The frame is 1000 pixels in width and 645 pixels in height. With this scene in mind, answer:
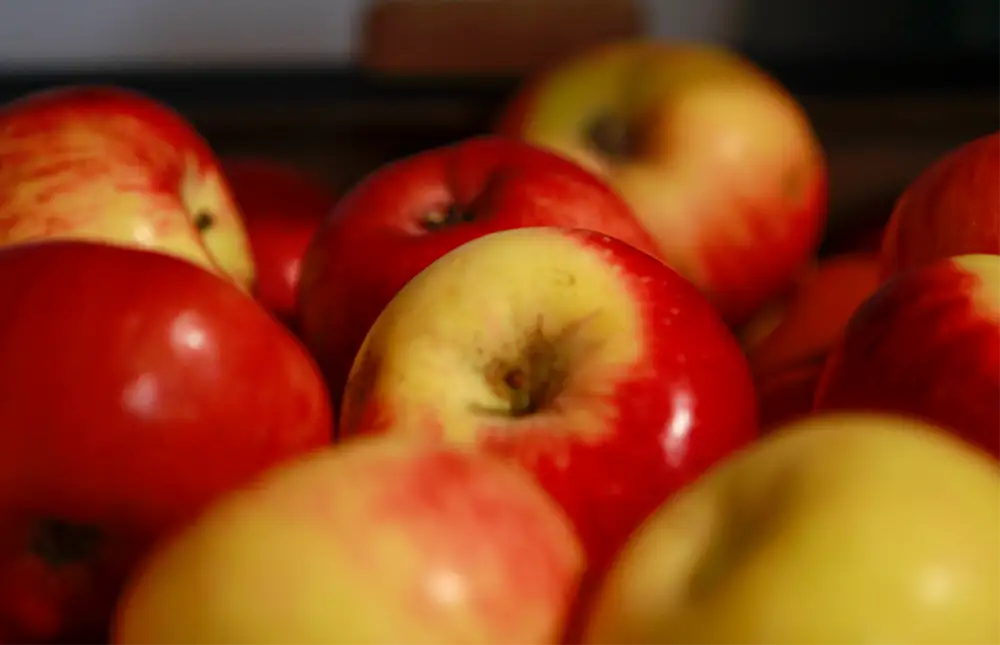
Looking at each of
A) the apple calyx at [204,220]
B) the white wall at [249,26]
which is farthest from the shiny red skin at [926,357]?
the white wall at [249,26]

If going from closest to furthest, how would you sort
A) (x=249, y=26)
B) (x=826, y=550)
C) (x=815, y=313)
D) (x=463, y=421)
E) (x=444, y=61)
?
(x=826, y=550)
(x=463, y=421)
(x=815, y=313)
(x=444, y=61)
(x=249, y=26)

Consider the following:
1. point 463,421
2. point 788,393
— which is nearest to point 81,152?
point 463,421

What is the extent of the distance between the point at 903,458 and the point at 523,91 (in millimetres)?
561

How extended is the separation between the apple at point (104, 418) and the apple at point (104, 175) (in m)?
0.15

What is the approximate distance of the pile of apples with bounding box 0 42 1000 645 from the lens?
25 centimetres

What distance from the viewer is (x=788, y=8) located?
123 centimetres

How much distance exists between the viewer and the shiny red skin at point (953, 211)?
491mm

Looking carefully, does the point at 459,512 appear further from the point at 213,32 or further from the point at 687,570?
the point at 213,32

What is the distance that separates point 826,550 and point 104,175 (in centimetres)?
41

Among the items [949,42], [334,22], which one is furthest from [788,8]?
[334,22]

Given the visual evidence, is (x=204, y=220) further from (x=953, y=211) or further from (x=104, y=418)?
(x=953, y=211)

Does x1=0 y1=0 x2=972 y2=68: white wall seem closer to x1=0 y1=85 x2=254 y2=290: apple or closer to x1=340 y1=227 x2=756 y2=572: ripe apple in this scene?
x1=0 y1=85 x2=254 y2=290: apple

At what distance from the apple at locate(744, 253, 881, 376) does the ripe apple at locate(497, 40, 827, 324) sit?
A: 0.02 metres

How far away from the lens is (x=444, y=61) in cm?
106
